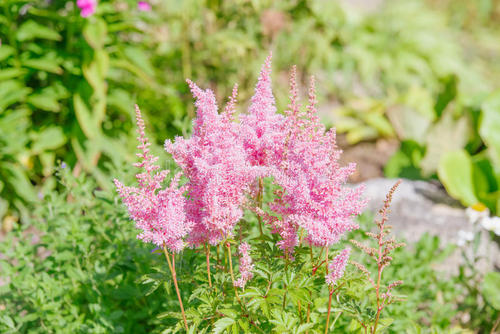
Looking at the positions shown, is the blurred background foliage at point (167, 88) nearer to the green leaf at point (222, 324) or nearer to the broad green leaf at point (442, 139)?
the broad green leaf at point (442, 139)

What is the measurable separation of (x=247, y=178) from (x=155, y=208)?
0.27 m

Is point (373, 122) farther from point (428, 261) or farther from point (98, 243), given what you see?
point (98, 243)

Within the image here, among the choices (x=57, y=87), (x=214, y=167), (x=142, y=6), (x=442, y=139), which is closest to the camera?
(x=214, y=167)

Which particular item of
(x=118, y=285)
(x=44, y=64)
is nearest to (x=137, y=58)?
(x=44, y=64)

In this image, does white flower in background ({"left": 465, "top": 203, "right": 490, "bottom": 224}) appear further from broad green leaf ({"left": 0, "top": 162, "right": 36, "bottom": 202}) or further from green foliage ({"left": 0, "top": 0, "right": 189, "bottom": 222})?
broad green leaf ({"left": 0, "top": 162, "right": 36, "bottom": 202})

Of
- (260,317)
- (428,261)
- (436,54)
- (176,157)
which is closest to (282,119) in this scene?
(176,157)

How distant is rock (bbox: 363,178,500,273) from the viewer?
3.14m

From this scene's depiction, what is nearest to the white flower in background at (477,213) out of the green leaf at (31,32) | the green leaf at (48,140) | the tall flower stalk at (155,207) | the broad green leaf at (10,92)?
the tall flower stalk at (155,207)

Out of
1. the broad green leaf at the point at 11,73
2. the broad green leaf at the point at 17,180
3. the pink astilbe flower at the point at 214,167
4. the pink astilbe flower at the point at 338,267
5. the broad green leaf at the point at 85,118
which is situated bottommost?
the pink astilbe flower at the point at 338,267

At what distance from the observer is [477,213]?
3.00 m

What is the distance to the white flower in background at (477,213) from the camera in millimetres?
2912

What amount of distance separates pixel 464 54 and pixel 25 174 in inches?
278

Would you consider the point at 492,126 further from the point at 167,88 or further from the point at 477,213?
the point at 167,88

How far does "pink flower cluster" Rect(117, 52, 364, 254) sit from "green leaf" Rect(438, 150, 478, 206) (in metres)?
2.61
